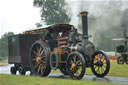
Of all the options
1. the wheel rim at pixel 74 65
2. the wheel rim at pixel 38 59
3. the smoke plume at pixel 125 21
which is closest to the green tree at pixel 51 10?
the smoke plume at pixel 125 21

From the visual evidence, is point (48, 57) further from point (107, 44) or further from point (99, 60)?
point (107, 44)

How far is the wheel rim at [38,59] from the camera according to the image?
1282cm

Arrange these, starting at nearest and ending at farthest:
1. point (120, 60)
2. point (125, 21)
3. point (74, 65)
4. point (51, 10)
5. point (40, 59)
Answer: point (74, 65)
point (40, 59)
point (125, 21)
point (120, 60)
point (51, 10)

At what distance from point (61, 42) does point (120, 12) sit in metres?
9.31

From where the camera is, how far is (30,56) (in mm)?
13469

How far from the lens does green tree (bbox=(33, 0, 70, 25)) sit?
5034 centimetres

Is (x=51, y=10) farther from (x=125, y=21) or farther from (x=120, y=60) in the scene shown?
(x=125, y=21)

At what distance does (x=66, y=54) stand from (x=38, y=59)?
72.3 inches

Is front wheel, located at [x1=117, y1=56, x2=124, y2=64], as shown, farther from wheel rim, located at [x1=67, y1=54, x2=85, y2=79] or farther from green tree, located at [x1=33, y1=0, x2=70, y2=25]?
green tree, located at [x1=33, y1=0, x2=70, y2=25]

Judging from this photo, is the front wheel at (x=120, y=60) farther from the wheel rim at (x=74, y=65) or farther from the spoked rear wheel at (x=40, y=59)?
the wheel rim at (x=74, y=65)

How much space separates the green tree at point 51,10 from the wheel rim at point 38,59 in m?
36.4

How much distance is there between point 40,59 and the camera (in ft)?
42.4

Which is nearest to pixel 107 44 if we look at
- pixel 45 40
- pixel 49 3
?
pixel 49 3

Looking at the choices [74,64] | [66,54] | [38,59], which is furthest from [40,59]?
[74,64]
